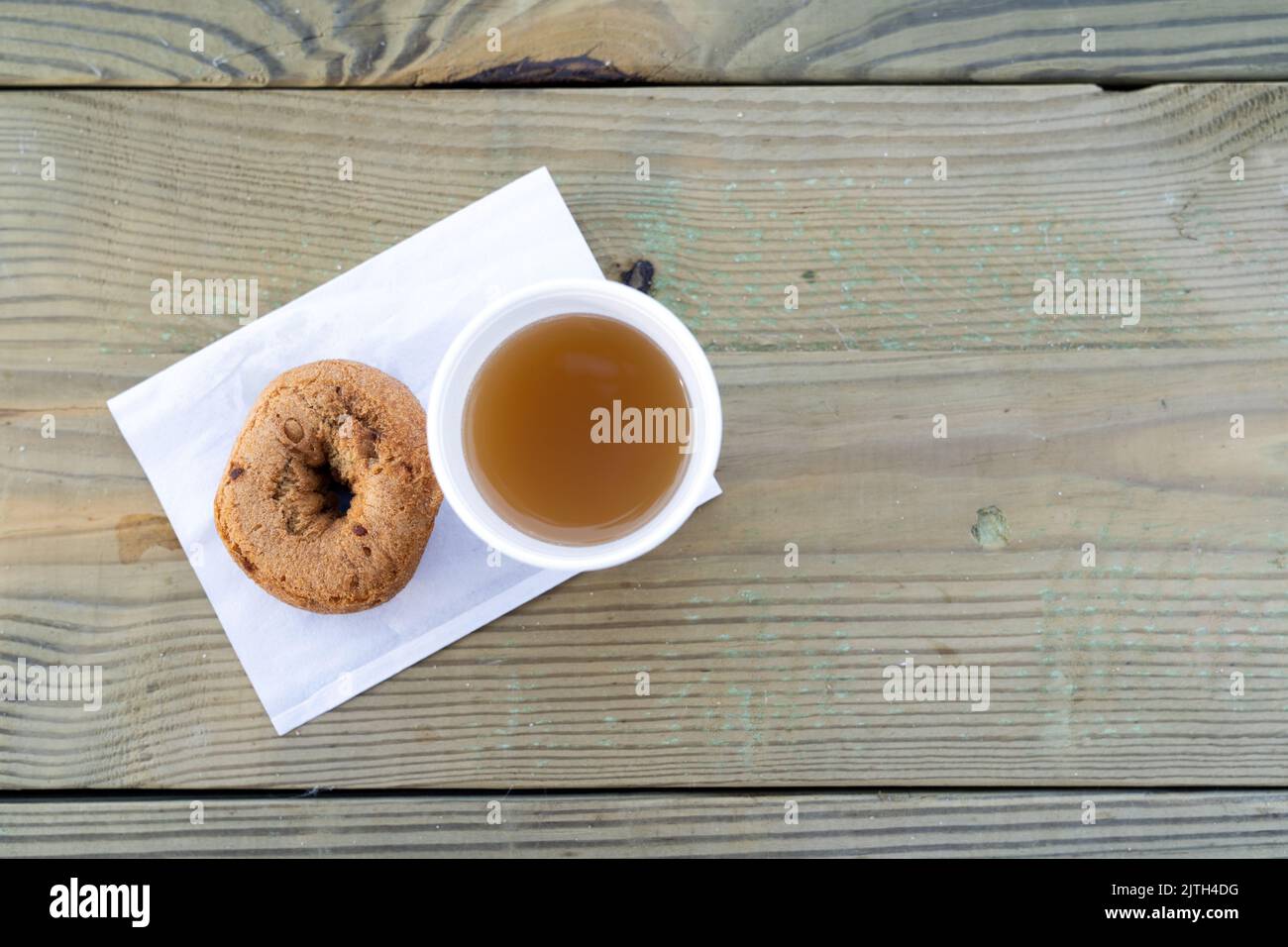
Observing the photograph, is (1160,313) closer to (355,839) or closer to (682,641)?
(682,641)

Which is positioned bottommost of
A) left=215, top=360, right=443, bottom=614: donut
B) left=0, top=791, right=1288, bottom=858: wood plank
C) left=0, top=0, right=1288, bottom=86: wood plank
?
left=0, top=791, right=1288, bottom=858: wood plank

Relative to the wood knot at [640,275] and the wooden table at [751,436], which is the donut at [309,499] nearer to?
the wooden table at [751,436]

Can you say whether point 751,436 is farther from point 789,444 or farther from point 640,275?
point 640,275

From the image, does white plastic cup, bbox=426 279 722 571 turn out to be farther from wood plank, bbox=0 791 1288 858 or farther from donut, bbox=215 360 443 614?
wood plank, bbox=0 791 1288 858

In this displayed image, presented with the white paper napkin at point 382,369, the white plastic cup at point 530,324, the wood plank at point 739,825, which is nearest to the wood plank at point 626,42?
the white paper napkin at point 382,369

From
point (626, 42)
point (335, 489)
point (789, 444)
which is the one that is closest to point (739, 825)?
point (789, 444)

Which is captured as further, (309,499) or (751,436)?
(751,436)

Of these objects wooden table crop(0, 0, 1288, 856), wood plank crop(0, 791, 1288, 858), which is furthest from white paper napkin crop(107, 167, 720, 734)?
wood plank crop(0, 791, 1288, 858)
